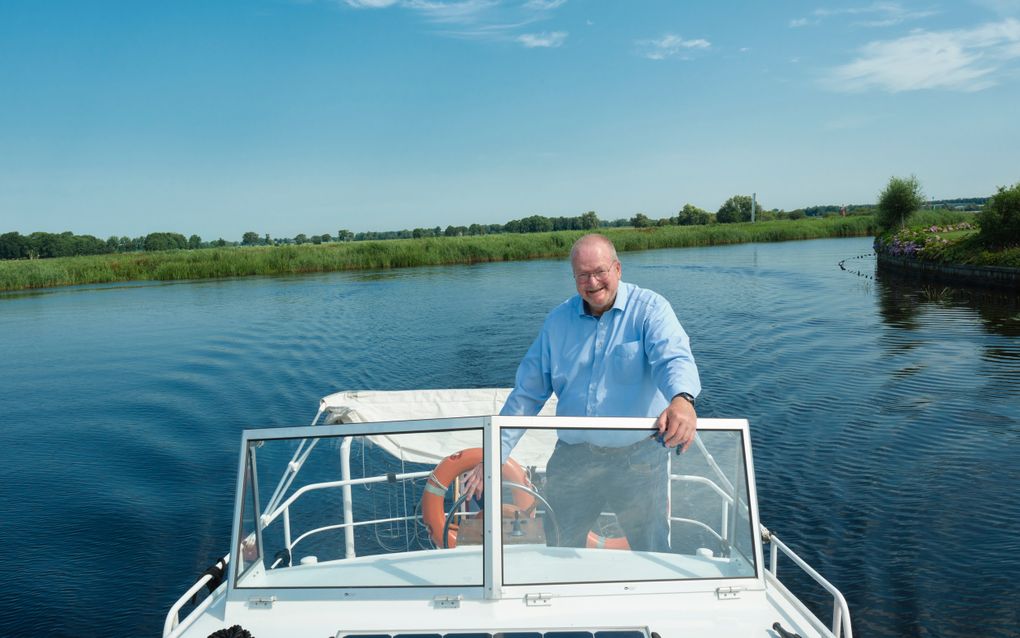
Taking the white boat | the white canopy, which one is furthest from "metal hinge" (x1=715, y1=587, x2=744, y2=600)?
the white canopy

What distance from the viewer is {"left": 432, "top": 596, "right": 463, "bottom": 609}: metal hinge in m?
2.54

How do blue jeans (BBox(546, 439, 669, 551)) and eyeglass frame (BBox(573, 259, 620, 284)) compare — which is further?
eyeglass frame (BBox(573, 259, 620, 284))

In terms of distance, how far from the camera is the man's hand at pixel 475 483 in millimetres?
2699

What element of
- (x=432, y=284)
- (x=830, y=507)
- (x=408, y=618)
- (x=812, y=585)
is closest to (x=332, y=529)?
(x=408, y=618)

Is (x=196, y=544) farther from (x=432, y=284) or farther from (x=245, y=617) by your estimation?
(x=432, y=284)

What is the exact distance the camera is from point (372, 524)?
3.23m

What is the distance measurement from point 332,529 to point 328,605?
1.89ft

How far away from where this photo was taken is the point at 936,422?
871 cm

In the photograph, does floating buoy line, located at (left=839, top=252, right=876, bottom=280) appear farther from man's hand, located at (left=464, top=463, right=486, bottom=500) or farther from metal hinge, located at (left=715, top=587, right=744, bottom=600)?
man's hand, located at (left=464, top=463, right=486, bottom=500)

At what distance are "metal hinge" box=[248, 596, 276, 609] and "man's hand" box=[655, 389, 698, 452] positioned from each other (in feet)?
5.26

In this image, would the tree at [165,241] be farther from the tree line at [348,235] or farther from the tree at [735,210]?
the tree at [735,210]

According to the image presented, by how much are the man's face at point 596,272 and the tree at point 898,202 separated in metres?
40.3

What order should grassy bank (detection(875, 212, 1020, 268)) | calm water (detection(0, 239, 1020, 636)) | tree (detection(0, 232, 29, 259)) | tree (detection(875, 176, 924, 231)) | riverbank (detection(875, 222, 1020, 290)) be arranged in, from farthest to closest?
1. tree (detection(0, 232, 29, 259))
2. tree (detection(875, 176, 924, 231))
3. grassy bank (detection(875, 212, 1020, 268))
4. riverbank (detection(875, 222, 1020, 290))
5. calm water (detection(0, 239, 1020, 636))

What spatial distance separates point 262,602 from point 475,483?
914 millimetres
